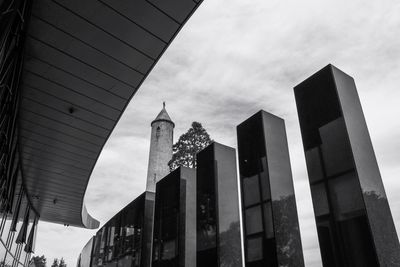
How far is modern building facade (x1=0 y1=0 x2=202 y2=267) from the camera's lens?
3.87 meters

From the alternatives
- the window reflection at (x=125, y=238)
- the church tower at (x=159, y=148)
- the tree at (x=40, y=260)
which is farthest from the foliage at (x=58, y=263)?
the window reflection at (x=125, y=238)

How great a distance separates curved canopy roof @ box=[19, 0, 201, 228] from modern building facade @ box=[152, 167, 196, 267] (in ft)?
7.17

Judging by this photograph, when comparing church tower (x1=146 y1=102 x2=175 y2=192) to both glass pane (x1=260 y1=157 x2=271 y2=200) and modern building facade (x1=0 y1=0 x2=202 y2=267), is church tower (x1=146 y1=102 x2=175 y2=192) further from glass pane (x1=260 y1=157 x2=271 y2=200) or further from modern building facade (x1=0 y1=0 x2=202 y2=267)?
glass pane (x1=260 y1=157 x2=271 y2=200)

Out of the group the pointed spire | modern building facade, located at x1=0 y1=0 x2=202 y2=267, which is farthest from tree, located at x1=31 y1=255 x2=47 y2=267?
modern building facade, located at x1=0 y1=0 x2=202 y2=267

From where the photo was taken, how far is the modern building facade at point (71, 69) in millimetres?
3873

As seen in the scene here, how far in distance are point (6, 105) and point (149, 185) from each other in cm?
3190

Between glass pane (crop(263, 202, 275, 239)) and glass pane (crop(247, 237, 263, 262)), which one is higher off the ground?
glass pane (crop(263, 202, 275, 239))

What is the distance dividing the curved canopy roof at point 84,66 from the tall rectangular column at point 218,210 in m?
2.23

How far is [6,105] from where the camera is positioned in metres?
4.66

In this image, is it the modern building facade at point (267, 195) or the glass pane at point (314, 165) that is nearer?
the glass pane at point (314, 165)

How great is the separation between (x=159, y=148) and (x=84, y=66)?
3283cm

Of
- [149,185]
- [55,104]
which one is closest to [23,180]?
[55,104]

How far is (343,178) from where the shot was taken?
3646mm

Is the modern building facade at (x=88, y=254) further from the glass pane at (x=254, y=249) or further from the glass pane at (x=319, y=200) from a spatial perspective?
the glass pane at (x=319, y=200)
